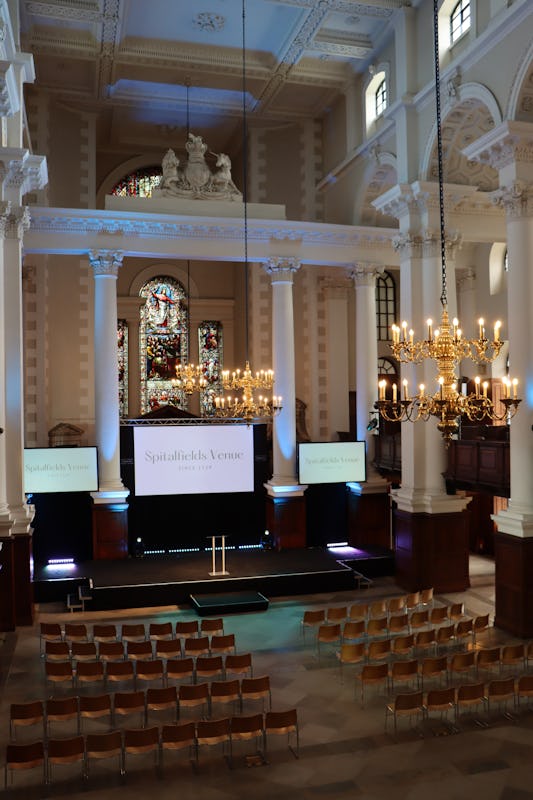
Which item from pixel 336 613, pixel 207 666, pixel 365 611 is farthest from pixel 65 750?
pixel 365 611

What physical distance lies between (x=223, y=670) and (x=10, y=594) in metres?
5.22

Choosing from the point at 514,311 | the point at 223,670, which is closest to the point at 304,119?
the point at 514,311

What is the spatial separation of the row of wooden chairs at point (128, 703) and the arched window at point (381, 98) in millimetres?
13463

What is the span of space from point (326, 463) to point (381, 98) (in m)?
9.09

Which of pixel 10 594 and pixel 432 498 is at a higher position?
pixel 432 498

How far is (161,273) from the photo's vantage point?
23.3m

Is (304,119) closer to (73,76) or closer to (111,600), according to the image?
(73,76)

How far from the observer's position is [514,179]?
1244 centimetres

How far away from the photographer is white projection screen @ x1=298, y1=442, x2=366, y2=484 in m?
18.9

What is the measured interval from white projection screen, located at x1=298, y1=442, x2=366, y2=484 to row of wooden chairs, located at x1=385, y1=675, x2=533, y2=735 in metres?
9.25

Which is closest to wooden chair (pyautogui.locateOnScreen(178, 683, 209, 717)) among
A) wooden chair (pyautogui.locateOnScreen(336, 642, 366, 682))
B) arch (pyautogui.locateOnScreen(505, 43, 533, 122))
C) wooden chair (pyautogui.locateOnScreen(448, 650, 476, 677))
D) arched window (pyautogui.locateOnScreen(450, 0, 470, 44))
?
wooden chair (pyautogui.locateOnScreen(336, 642, 366, 682))

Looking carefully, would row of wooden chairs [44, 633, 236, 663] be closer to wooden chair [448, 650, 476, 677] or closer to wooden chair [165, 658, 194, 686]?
wooden chair [165, 658, 194, 686]

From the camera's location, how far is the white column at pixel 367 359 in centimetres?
1928

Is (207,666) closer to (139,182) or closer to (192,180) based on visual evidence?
(192,180)
